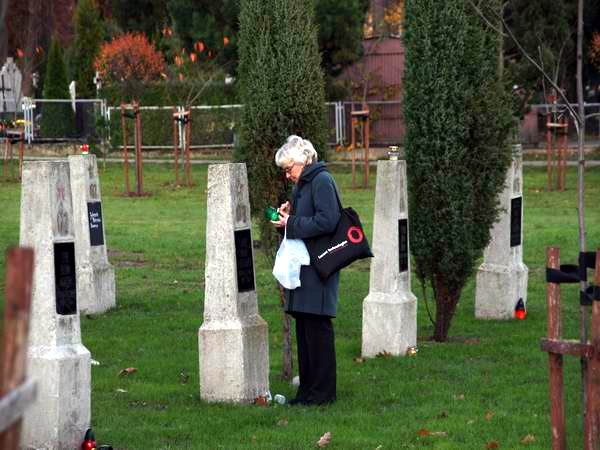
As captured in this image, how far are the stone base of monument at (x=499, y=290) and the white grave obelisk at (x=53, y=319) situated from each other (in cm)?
620

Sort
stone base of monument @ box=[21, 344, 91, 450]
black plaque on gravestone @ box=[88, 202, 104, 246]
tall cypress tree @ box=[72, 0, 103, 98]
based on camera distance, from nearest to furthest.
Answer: stone base of monument @ box=[21, 344, 91, 450]
black plaque on gravestone @ box=[88, 202, 104, 246]
tall cypress tree @ box=[72, 0, 103, 98]

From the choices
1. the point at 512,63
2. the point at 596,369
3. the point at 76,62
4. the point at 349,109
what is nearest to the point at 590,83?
the point at 349,109

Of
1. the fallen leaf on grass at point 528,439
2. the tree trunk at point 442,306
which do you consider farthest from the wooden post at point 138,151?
the fallen leaf on grass at point 528,439

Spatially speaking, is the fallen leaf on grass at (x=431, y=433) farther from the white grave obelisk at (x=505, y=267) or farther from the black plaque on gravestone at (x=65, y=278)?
the white grave obelisk at (x=505, y=267)

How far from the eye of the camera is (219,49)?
3762 centimetres

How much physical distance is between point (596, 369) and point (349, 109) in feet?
107

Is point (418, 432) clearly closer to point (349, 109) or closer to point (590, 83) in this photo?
point (349, 109)

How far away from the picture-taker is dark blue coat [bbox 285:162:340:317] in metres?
8.43

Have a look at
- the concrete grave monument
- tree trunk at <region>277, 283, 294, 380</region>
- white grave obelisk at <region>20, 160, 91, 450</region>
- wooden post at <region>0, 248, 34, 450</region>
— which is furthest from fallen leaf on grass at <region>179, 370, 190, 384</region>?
the concrete grave monument

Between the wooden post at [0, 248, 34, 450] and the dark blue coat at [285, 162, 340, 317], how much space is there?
17.3ft

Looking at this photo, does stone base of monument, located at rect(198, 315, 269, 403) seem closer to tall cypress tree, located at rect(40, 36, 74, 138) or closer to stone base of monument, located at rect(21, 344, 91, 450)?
stone base of monument, located at rect(21, 344, 91, 450)

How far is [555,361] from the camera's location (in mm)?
6520

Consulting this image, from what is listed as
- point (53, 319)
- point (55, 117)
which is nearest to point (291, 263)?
point (53, 319)

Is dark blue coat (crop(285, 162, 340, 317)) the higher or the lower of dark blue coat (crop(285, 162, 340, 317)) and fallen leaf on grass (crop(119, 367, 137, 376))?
the higher
